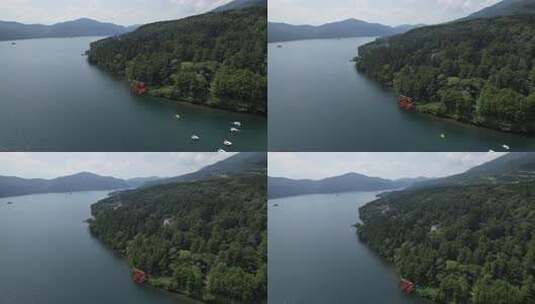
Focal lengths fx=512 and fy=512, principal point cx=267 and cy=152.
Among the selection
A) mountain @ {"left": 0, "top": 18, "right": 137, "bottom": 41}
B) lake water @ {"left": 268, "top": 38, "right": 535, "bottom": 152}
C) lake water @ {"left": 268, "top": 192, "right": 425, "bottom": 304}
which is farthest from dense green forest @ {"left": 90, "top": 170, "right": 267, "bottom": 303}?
mountain @ {"left": 0, "top": 18, "right": 137, "bottom": 41}

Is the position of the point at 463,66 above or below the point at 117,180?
above

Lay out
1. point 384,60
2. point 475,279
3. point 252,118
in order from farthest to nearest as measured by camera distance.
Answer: point 384,60, point 252,118, point 475,279

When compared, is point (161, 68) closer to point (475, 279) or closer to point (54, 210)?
point (54, 210)

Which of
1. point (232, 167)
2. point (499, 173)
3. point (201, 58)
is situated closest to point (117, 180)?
point (232, 167)

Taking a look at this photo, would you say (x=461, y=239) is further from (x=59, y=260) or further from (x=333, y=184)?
(x=59, y=260)

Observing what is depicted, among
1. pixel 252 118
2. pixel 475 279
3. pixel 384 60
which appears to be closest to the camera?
pixel 475 279

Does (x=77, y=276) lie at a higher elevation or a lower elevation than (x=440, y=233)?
lower

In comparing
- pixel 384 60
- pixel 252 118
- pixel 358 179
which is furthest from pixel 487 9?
pixel 252 118

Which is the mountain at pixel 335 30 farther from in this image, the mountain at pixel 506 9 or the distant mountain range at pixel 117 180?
the distant mountain range at pixel 117 180
